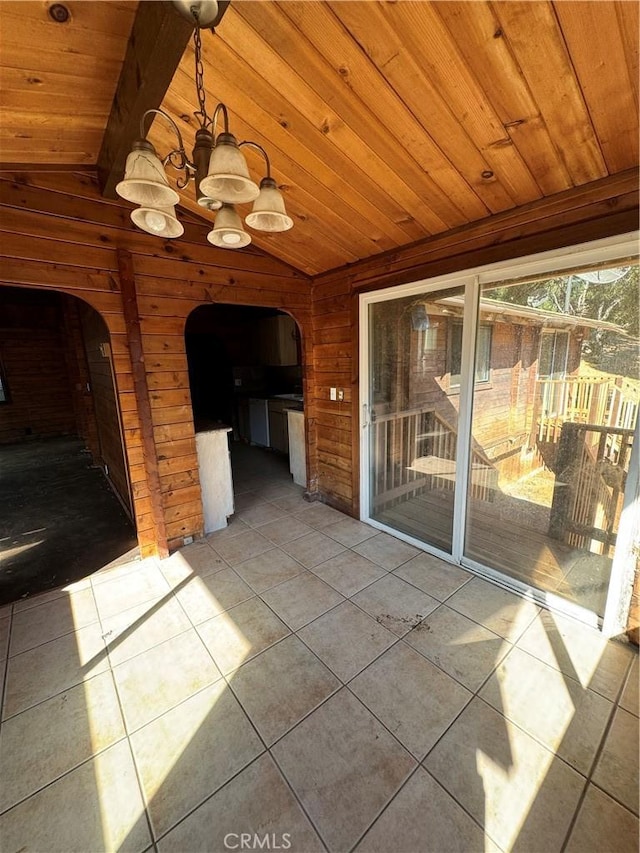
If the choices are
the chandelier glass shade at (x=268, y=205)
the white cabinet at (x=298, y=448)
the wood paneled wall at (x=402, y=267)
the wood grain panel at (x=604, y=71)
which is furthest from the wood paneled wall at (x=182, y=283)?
the chandelier glass shade at (x=268, y=205)

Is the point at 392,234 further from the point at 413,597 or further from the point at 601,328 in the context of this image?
the point at 413,597

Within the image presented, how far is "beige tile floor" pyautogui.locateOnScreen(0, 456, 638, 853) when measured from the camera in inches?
43.4

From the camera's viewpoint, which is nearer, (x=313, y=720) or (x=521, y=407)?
(x=313, y=720)

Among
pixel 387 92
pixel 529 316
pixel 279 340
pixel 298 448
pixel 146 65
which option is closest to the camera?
pixel 146 65

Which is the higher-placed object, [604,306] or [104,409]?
[604,306]

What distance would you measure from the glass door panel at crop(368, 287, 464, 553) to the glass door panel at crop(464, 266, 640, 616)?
23 cm

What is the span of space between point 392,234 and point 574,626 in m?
2.66

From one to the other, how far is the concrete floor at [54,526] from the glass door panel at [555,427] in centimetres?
298

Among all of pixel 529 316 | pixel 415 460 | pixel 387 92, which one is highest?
pixel 387 92

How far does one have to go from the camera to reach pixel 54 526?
3.22 metres

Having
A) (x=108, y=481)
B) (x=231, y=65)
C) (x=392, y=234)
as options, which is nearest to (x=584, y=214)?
(x=392, y=234)

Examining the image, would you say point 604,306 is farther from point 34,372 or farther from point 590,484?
point 34,372

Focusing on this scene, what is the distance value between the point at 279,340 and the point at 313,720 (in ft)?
16.5

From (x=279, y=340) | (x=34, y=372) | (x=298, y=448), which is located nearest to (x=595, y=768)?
(x=298, y=448)
